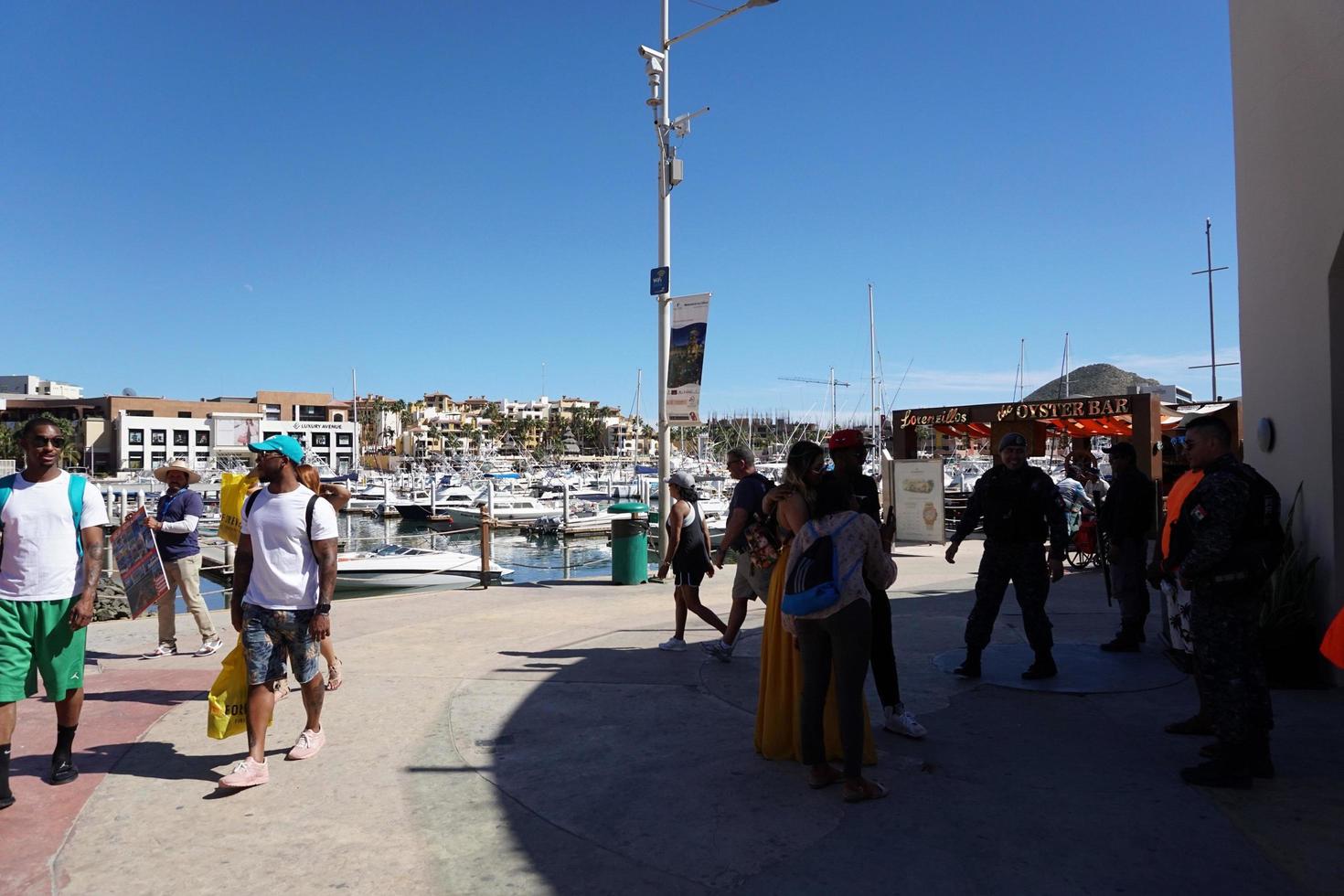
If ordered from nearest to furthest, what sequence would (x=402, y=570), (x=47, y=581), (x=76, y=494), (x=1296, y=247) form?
1. (x=47, y=581)
2. (x=76, y=494)
3. (x=1296, y=247)
4. (x=402, y=570)

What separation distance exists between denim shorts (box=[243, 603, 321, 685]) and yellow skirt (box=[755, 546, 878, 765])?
2.48m

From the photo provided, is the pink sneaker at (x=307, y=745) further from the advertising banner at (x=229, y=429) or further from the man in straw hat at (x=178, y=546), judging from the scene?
the advertising banner at (x=229, y=429)

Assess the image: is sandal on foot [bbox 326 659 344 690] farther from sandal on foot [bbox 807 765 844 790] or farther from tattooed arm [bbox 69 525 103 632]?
sandal on foot [bbox 807 765 844 790]

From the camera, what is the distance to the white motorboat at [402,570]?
22766 mm

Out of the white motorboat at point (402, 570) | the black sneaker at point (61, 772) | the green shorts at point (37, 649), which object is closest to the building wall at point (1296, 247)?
the green shorts at point (37, 649)

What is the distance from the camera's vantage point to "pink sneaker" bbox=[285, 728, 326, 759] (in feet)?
15.9

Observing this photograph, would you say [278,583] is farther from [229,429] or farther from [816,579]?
[229,429]

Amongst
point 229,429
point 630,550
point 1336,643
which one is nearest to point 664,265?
point 630,550

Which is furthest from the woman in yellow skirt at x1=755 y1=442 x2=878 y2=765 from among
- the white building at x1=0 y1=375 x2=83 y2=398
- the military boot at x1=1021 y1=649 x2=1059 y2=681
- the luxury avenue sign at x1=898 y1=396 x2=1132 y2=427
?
the white building at x1=0 y1=375 x2=83 y2=398

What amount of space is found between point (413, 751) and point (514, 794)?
3.23 feet

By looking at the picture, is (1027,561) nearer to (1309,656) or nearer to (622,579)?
(1309,656)

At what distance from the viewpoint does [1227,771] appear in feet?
13.5

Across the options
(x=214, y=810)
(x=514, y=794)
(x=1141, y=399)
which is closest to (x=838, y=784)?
(x=514, y=794)

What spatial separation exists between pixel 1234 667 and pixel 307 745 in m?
4.91
